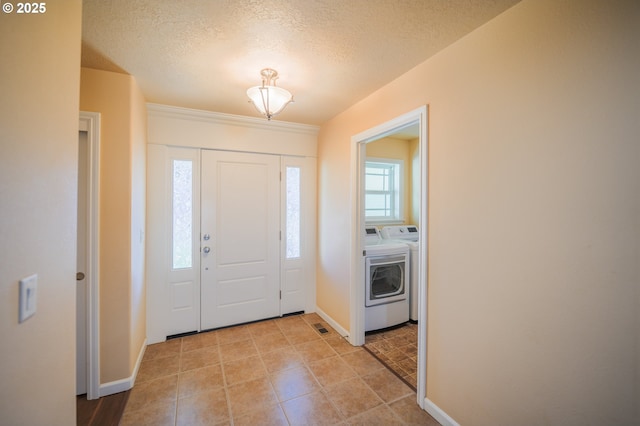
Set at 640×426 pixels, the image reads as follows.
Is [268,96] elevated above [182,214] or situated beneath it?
elevated above

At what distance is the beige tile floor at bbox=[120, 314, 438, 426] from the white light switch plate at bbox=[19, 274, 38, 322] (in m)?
1.43

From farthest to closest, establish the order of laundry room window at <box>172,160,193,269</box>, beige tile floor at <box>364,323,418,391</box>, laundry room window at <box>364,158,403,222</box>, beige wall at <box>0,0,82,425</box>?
laundry room window at <box>364,158,403,222</box> → laundry room window at <box>172,160,193,269</box> → beige tile floor at <box>364,323,418,391</box> → beige wall at <box>0,0,82,425</box>

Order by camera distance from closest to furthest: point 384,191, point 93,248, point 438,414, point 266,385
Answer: point 438,414 < point 93,248 < point 266,385 < point 384,191

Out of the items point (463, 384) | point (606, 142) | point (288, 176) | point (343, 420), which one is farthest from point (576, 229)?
point (288, 176)

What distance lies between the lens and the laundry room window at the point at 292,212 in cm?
330

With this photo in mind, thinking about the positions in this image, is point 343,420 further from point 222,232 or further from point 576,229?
point 222,232

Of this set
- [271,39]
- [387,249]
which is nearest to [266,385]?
[387,249]

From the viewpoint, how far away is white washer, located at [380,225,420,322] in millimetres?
3062

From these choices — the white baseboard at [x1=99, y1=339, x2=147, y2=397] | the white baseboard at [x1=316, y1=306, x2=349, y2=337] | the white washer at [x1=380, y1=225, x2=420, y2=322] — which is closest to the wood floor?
the white baseboard at [x1=99, y1=339, x2=147, y2=397]

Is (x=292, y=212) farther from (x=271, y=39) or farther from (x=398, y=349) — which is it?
(x=271, y=39)

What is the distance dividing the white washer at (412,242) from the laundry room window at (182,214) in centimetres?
235

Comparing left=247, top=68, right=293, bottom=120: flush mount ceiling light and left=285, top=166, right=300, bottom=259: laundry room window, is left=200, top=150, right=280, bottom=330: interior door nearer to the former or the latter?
left=285, top=166, right=300, bottom=259: laundry room window

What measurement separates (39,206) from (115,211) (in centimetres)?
135

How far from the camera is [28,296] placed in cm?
74
